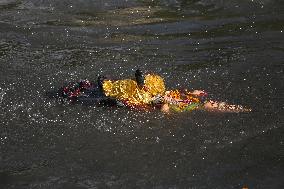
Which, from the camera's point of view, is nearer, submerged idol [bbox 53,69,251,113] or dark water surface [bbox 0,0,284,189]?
dark water surface [bbox 0,0,284,189]

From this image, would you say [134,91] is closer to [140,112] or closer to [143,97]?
[143,97]

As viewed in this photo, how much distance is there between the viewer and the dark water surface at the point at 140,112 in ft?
31.6

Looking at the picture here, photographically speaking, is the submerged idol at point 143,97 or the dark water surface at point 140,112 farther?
the submerged idol at point 143,97

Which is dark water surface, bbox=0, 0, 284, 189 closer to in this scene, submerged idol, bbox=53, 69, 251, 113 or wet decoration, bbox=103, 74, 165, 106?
submerged idol, bbox=53, 69, 251, 113

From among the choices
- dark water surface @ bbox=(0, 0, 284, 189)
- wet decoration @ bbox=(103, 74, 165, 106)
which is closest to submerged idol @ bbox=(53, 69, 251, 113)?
wet decoration @ bbox=(103, 74, 165, 106)

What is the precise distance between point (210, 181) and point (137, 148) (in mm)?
1649

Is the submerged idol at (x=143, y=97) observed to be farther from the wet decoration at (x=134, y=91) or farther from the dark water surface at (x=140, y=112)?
the dark water surface at (x=140, y=112)

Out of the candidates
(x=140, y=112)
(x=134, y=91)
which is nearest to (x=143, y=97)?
(x=134, y=91)

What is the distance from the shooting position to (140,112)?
1135cm

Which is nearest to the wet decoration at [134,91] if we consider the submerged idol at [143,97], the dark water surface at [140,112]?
the submerged idol at [143,97]

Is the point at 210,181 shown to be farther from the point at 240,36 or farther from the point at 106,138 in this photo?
the point at 240,36

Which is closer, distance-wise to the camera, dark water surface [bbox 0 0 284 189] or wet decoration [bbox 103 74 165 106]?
dark water surface [bbox 0 0 284 189]

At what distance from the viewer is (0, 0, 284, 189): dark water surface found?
379 inches

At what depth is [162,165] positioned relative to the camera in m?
9.75
